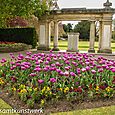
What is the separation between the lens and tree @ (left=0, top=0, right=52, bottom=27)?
19.8 m

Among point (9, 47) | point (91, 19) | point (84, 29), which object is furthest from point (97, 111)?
point (84, 29)

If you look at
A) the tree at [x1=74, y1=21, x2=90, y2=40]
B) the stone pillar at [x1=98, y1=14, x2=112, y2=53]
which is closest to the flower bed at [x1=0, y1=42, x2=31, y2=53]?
the stone pillar at [x1=98, y1=14, x2=112, y2=53]

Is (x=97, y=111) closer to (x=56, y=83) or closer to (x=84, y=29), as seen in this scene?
(x=56, y=83)

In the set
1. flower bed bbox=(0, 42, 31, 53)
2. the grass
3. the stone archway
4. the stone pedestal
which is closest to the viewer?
the grass

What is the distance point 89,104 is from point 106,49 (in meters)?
14.7

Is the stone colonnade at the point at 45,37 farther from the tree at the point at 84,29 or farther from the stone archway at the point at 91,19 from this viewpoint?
the tree at the point at 84,29

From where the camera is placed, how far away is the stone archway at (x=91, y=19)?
19875 mm

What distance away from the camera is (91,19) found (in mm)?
20359

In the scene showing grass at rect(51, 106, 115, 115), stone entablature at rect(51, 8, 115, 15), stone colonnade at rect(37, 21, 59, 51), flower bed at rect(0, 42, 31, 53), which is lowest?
grass at rect(51, 106, 115, 115)

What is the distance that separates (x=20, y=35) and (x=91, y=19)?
678cm

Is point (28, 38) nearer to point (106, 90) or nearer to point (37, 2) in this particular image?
point (37, 2)

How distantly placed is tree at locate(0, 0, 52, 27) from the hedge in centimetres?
247

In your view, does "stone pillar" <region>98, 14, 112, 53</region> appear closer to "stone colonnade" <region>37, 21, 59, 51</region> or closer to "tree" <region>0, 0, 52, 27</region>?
"stone colonnade" <region>37, 21, 59, 51</region>

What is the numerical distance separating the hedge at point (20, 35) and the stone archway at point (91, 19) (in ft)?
5.74
